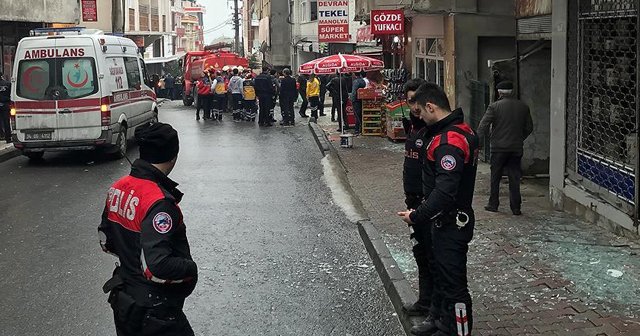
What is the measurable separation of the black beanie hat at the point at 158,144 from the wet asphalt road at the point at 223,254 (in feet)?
8.42

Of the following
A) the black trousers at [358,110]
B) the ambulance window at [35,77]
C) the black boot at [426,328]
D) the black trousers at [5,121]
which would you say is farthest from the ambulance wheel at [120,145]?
the black boot at [426,328]

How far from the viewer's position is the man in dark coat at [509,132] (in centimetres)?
981

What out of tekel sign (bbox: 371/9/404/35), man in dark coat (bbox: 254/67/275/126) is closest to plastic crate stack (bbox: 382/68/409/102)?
tekel sign (bbox: 371/9/404/35)

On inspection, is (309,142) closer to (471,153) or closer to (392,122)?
(392,122)

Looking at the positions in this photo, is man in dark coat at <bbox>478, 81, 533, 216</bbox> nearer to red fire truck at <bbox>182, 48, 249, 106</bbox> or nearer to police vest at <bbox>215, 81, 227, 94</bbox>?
police vest at <bbox>215, 81, 227, 94</bbox>

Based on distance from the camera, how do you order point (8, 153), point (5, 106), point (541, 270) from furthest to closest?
point (5, 106), point (8, 153), point (541, 270)

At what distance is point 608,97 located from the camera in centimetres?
907

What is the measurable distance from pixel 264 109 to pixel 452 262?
19.4m

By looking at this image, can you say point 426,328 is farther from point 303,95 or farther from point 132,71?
point 303,95

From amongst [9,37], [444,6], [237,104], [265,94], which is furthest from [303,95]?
[444,6]

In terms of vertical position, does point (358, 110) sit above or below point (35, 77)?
below

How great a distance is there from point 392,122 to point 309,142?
2490 mm

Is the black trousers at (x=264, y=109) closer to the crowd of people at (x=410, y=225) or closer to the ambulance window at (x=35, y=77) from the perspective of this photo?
the ambulance window at (x=35, y=77)

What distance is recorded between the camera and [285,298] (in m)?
7.18
